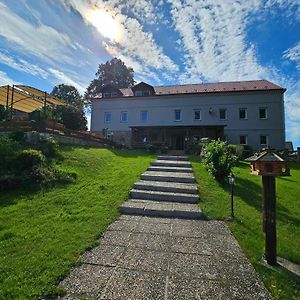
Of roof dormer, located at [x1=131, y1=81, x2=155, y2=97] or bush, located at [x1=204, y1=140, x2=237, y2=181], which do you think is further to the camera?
roof dormer, located at [x1=131, y1=81, x2=155, y2=97]

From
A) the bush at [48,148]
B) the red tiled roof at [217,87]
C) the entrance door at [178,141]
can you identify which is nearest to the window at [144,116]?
the red tiled roof at [217,87]

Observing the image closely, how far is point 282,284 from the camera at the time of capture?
3611mm

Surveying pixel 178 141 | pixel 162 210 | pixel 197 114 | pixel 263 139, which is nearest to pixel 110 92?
pixel 178 141

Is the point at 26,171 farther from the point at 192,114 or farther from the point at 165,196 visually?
the point at 192,114

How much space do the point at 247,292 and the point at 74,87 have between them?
61.3 metres

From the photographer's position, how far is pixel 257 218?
6.52m

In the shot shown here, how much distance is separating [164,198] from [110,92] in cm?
2866

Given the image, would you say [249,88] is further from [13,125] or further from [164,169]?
[13,125]

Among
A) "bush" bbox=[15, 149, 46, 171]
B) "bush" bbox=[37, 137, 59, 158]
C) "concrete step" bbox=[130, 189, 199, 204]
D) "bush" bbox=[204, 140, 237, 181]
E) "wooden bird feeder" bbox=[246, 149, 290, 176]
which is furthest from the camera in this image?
"bush" bbox=[37, 137, 59, 158]

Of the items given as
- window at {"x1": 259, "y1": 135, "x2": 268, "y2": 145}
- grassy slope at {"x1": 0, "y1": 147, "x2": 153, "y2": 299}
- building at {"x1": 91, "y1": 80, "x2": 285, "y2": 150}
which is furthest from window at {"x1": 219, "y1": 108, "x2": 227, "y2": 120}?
grassy slope at {"x1": 0, "y1": 147, "x2": 153, "y2": 299}

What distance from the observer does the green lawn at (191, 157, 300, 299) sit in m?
3.75

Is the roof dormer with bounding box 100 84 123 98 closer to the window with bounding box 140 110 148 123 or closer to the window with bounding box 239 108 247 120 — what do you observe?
the window with bounding box 140 110 148 123

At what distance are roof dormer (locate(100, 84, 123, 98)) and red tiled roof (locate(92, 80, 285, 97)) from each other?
1052 mm

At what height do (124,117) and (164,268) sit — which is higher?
(124,117)
